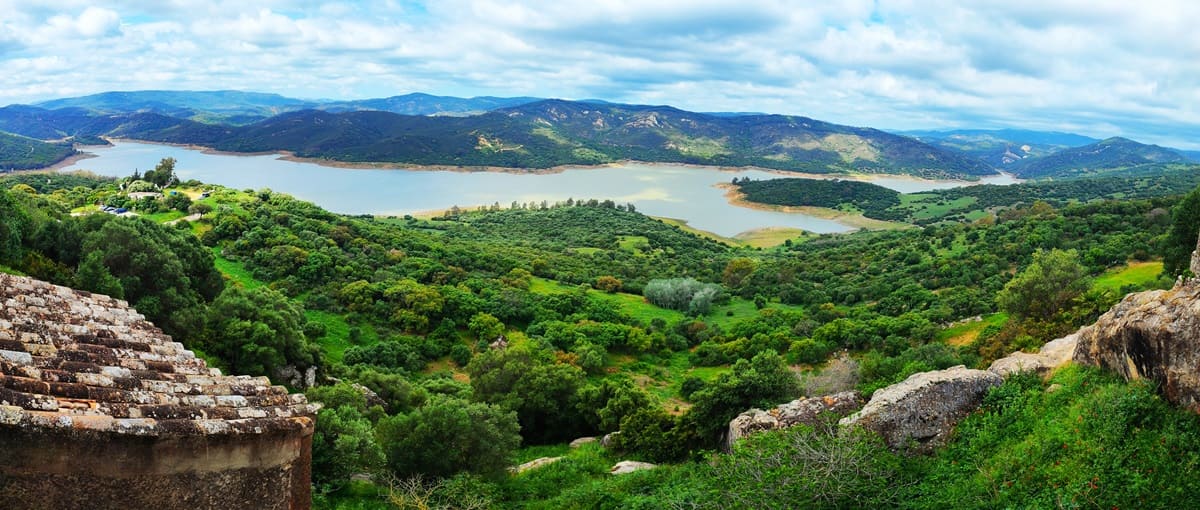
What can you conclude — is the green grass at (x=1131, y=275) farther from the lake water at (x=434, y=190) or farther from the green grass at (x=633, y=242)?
the lake water at (x=434, y=190)

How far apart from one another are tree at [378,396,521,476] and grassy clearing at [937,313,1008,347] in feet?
83.3

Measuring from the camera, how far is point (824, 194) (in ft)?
513

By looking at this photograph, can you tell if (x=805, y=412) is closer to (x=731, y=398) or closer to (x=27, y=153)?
(x=731, y=398)

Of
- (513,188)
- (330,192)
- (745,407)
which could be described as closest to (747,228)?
(513,188)

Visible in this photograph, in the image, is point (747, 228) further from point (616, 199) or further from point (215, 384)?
point (215, 384)

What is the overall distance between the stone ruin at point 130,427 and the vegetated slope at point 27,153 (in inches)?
7494

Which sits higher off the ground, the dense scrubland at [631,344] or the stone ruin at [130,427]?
the stone ruin at [130,427]

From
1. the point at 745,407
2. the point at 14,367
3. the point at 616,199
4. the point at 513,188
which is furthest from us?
the point at 513,188

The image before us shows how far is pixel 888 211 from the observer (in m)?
136

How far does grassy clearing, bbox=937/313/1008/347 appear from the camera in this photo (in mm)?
32719

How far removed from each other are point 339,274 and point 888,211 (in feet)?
393

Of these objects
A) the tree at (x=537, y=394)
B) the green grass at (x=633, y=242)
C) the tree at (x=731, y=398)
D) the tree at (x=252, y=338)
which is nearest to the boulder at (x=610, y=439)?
the tree at (x=731, y=398)

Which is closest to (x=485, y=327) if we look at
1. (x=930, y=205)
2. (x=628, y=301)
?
(x=628, y=301)

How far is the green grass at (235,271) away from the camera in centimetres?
3997
